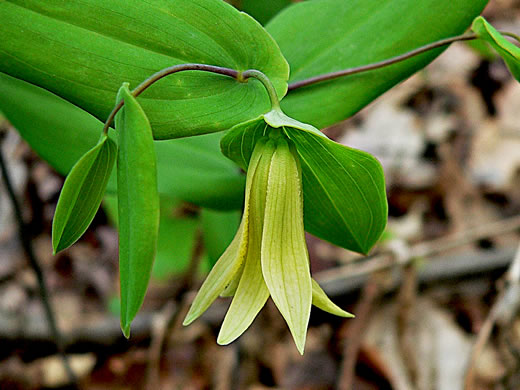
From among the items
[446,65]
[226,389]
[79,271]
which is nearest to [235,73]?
[226,389]

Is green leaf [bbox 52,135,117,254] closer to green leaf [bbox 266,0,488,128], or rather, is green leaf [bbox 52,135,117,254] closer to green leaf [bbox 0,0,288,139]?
green leaf [bbox 0,0,288,139]

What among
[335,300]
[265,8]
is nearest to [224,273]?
[265,8]

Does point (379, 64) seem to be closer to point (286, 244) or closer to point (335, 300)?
point (286, 244)

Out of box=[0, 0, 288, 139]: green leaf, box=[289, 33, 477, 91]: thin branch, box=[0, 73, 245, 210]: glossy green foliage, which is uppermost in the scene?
box=[289, 33, 477, 91]: thin branch

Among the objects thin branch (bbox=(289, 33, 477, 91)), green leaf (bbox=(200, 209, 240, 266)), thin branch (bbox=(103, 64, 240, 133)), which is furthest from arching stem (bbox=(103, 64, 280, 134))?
green leaf (bbox=(200, 209, 240, 266))

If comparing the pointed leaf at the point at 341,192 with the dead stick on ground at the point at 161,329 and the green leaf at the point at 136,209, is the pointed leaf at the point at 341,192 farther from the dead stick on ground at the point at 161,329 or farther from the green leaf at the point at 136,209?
the dead stick on ground at the point at 161,329

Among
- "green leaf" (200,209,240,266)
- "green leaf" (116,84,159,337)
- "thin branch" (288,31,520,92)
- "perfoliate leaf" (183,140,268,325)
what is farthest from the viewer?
"green leaf" (200,209,240,266)
